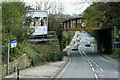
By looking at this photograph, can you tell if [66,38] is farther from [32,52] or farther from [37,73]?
[37,73]

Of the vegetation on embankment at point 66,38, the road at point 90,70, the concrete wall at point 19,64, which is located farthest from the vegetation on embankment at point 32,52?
the vegetation on embankment at point 66,38

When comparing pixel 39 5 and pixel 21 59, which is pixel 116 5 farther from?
pixel 39 5

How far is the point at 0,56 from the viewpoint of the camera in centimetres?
1218

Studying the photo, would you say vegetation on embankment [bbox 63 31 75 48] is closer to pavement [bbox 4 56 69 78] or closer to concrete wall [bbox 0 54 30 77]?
concrete wall [bbox 0 54 30 77]

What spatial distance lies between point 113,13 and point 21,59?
312 inches

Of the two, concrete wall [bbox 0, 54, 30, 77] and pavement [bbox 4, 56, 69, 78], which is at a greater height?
concrete wall [bbox 0, 54, 30, 77]

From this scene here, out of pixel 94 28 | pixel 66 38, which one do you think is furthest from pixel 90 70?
pixel 66 38

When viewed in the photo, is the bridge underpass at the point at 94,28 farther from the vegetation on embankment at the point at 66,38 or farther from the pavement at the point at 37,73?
the pavement at the point at 37,73

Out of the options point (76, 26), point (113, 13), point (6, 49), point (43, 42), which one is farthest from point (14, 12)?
point (76, 26)

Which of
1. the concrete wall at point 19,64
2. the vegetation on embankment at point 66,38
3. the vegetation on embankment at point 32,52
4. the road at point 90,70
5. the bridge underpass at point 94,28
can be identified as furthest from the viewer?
the vegetation on embankment at point 66,38

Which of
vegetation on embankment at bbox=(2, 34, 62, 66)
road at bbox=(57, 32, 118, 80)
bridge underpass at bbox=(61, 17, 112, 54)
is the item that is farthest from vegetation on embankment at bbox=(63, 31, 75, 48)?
road at bbox=(57, 32, 118, 80)

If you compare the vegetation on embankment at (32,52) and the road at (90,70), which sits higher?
the vegetation on embankment at (32,52)

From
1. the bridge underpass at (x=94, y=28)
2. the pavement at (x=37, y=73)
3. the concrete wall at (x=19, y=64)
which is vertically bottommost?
the pavement at (x=37, y=73)

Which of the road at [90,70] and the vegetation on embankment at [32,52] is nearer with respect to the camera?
the vegetation on embankment at [32,52]
